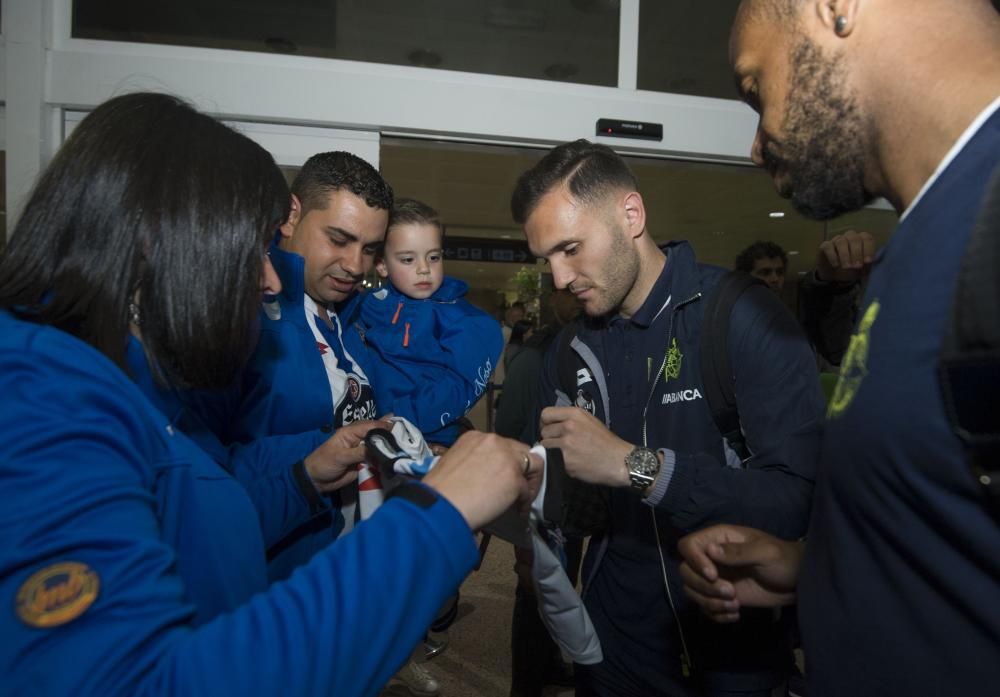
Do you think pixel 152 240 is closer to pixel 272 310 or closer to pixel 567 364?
pixel 272 310

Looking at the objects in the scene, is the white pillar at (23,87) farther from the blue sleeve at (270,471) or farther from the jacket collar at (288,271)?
the blue sleeve at (270,471)

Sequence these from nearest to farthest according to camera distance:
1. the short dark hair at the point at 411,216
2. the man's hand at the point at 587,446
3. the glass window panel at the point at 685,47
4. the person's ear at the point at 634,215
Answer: the man's hand at the point at 587,446 → the person's ear at the point at 634,215 → the short dark hair at the point at 411,216 → the glass window panel at the point at 685,47

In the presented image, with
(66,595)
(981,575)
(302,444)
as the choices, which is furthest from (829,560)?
(302,444)

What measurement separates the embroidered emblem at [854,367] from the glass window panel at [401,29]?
99.0 inches

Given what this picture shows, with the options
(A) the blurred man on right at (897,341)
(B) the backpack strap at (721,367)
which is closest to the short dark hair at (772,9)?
(A) the blurred man on right at (897,341)

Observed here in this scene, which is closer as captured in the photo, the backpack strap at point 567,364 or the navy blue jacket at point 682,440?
A: the navy blue jacket at point 682,440

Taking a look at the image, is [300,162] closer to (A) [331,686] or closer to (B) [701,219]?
(A) [331,686]

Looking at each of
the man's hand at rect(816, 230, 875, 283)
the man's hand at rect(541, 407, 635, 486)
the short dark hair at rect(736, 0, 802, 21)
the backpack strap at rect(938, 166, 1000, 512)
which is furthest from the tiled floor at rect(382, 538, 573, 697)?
the short dark hair at rect(736, 0, 802, 21)

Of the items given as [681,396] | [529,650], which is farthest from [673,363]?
[529,650]

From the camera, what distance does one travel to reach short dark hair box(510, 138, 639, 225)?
193cm

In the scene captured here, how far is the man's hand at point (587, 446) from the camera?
1.44 m

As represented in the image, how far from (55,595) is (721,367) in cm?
138

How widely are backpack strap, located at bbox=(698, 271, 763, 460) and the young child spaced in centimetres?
110

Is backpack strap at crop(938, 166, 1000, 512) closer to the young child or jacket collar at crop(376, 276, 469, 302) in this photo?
the young child
